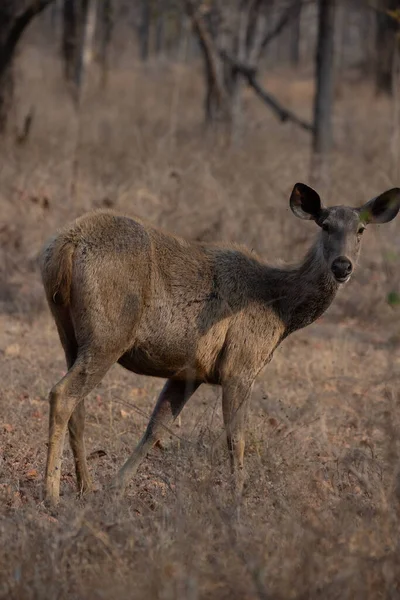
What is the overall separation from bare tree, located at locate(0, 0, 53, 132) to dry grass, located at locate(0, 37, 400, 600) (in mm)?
858

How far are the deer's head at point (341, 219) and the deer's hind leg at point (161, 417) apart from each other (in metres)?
1.22

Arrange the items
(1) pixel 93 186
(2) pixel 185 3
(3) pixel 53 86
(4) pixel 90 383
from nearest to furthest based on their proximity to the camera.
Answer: (4) pixel 90 383 < (1) pixel 93 186 < (2) pixel 185 3 < (3) pixel 53 86

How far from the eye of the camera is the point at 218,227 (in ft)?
44.1

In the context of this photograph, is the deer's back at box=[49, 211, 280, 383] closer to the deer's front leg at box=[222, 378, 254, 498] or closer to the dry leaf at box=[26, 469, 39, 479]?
the deer's front leg at box=[222, 378, 254, 498]

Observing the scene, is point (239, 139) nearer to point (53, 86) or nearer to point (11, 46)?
point (11, 46)

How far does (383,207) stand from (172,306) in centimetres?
174

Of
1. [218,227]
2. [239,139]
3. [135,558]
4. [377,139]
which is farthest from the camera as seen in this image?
[377,139]

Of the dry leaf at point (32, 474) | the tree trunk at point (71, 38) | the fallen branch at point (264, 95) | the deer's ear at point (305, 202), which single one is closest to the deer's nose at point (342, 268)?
the deer's ear at point (305, 202)

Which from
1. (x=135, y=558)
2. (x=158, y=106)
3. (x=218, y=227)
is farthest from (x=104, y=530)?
(x=158, y=106)

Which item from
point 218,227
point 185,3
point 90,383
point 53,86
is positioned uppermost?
point 53,86

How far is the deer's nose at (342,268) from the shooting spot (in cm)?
706

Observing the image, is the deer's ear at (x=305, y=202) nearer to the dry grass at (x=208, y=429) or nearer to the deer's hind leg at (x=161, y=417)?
the dry grass at (x=208, y=429)

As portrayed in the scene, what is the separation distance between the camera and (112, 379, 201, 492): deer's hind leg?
23.0ft

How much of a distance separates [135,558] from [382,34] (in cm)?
3571
